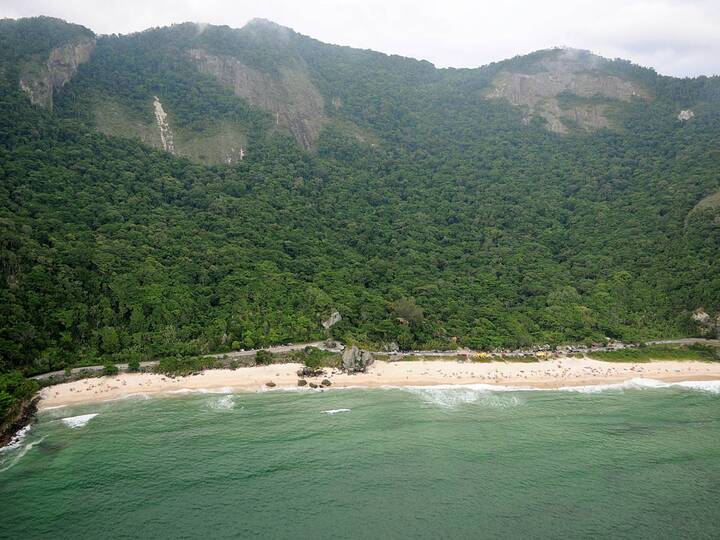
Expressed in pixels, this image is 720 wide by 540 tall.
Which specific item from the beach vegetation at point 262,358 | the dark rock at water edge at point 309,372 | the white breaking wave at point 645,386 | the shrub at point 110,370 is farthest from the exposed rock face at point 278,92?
the white breaking wave at point 645,386

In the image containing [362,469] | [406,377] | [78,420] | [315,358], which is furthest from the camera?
[315,358]

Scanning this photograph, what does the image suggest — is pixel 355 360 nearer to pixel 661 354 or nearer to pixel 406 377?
pixel 406 377

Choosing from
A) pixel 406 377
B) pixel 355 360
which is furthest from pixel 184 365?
pixel 406 377

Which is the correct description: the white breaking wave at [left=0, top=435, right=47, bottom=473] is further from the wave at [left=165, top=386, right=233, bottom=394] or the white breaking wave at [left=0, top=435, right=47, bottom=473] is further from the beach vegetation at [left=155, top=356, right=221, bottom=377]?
the beach vegetation at [left=155, top=356, right=221, bottom=377]

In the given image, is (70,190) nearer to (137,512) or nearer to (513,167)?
(137,512)

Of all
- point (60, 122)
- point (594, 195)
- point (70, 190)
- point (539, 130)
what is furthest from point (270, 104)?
point (594, 195)

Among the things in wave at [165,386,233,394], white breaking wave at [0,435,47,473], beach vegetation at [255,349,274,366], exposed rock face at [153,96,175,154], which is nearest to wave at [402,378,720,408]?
beach vegetation at [255,349,274,366]
